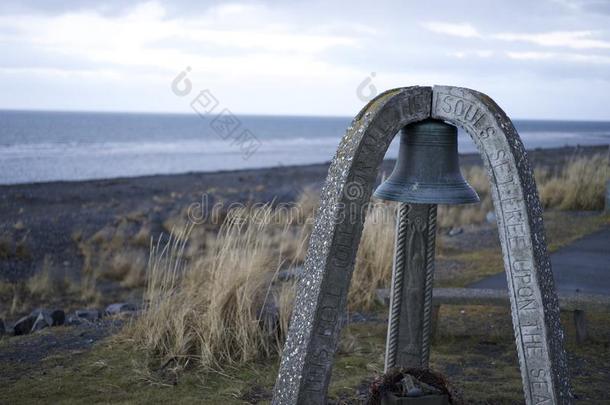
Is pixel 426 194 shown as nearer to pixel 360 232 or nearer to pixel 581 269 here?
pixel 360 232

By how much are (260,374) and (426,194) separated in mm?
2271

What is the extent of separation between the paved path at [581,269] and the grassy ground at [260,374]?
1.28 m

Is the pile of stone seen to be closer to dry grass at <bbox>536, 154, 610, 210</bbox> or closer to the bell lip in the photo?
the bell lip

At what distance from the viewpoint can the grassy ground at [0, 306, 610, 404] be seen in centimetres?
476

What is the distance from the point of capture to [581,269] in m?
8.25

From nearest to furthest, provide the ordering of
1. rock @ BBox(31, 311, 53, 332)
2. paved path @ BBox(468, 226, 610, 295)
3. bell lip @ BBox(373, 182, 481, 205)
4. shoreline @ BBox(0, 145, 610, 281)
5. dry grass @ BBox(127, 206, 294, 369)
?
1. bell lip @ BBox(373, 182, 481, 205)
2. dry grass @ BBox(127, 206, 294, 369)
3. rock @ BBox(31, 311, 53, 332)
4. paved path @ BBox(468, 226, 610, 295)
5. shoreline @ BBox(0, 145, 610, 281)

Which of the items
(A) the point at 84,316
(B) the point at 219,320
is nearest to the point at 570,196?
(A) the point at 84,316

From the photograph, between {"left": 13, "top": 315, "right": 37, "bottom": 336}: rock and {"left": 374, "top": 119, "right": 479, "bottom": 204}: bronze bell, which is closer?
{"left": 374, "top": 119, "right": 479, "bottom": 204}: bronze bell

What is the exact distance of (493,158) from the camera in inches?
128

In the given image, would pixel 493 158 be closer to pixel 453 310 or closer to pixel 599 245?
pixel 453 310

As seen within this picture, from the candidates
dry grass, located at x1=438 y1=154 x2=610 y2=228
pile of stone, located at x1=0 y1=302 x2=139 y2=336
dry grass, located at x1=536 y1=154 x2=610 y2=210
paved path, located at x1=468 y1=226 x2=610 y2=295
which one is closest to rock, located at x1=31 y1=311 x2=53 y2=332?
pile of stone, located at x1=0 y1=302 x2=139 y2=336

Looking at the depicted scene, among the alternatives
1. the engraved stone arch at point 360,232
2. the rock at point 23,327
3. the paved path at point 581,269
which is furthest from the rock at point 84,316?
the engraved stone arch at point 360,232

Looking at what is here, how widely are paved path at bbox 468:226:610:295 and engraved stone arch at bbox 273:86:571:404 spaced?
4042 mm

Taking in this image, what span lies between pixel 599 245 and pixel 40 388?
24.5ft
